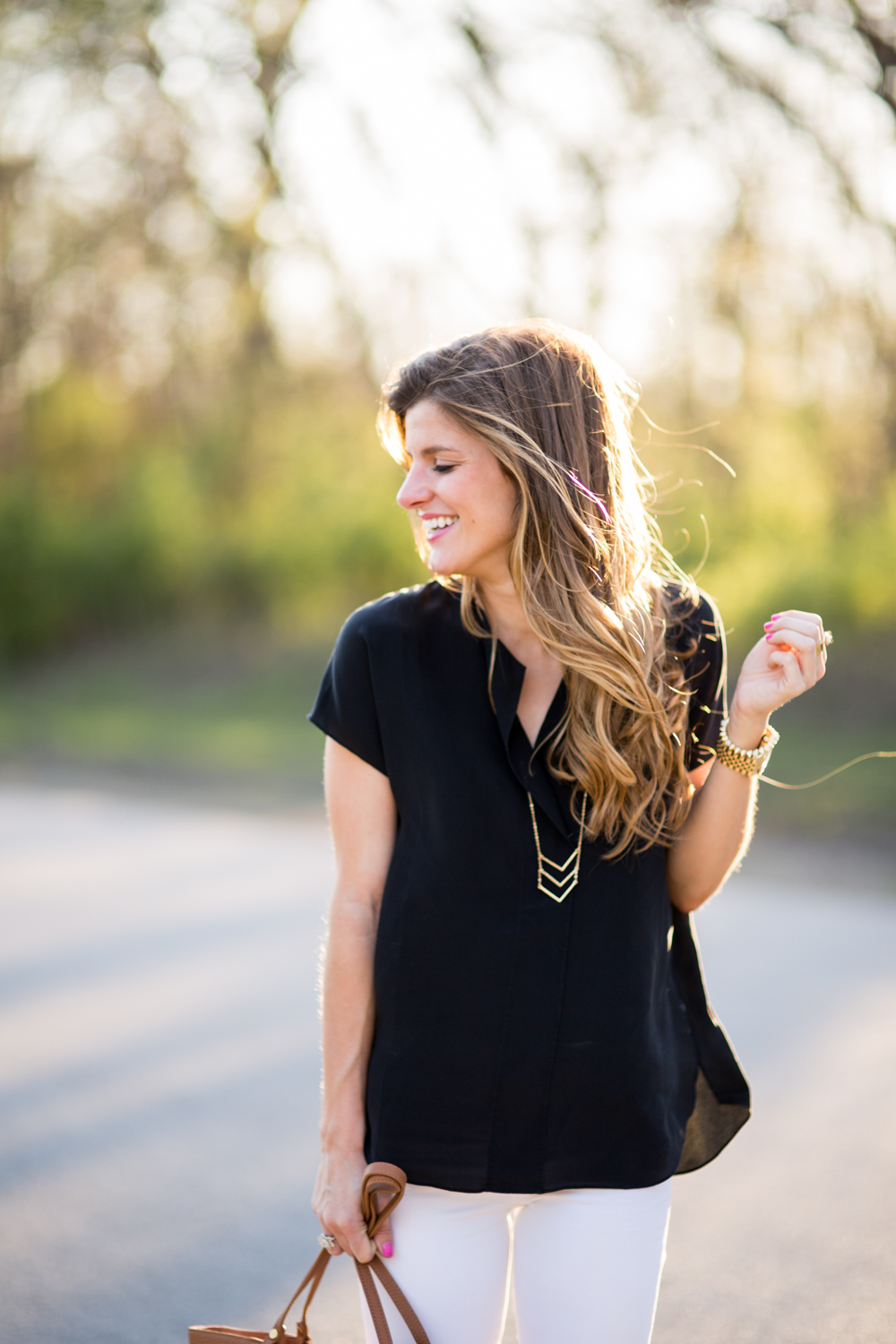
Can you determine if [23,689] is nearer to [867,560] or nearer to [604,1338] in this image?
[867,560]

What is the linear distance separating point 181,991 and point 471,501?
3782 millimetres

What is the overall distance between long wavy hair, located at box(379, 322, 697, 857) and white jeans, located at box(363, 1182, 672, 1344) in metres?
0.50

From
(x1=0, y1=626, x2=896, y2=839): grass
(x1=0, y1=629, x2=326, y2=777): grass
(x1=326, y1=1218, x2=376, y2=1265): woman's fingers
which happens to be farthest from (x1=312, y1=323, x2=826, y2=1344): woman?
(x1=0, y1=629, x2=326, y2=777): grass

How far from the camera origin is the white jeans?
1.56 m

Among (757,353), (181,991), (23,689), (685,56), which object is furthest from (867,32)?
(23,689)

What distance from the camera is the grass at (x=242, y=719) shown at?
818cm

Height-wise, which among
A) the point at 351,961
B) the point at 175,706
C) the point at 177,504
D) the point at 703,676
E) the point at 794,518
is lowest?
the point at 175,706

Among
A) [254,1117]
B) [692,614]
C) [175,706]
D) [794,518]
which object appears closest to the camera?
[692,614]

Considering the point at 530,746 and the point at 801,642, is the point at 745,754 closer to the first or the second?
the point at 801,642

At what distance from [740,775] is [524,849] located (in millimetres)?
331

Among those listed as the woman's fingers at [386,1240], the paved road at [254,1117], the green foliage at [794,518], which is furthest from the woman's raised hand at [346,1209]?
the green foliage at [794,518]

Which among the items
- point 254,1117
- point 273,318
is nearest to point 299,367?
point 273,318

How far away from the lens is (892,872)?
6.61 metres

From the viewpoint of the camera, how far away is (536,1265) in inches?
62.4
